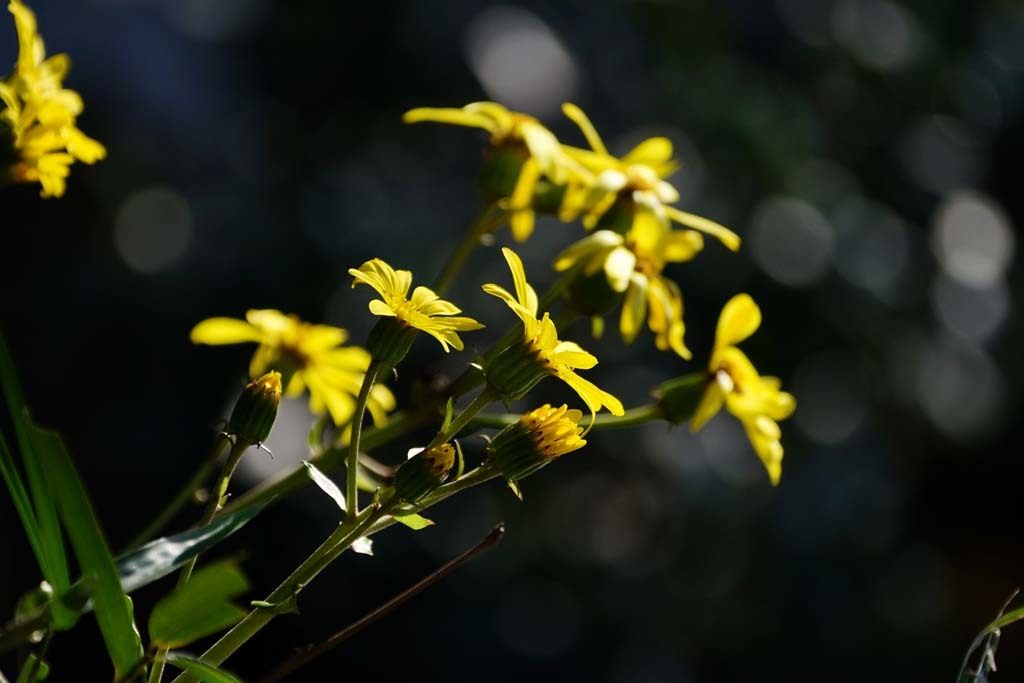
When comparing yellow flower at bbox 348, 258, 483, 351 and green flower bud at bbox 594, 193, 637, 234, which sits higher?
yellow flower at bbox 348, 258, 483, 351

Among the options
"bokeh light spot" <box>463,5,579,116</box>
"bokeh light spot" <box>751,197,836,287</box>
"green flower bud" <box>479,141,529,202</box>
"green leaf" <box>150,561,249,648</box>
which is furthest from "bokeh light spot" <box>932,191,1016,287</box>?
"green leaf" <box>150,561,249,648</box>

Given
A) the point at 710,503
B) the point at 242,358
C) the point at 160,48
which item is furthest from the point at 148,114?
the point at 710,503

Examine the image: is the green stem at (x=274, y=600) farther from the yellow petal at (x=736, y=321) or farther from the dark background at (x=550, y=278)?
the dark background at (x=550, y=278)

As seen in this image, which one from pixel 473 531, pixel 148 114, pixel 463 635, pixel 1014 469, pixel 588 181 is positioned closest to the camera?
pixel 588 181

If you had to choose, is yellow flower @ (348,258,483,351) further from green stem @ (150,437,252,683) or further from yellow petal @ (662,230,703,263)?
yellow petal @ (662,230,703,263)

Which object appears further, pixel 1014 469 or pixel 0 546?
pixel 1014 469

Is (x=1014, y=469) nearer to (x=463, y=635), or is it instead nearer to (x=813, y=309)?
(x=813, y=309)
